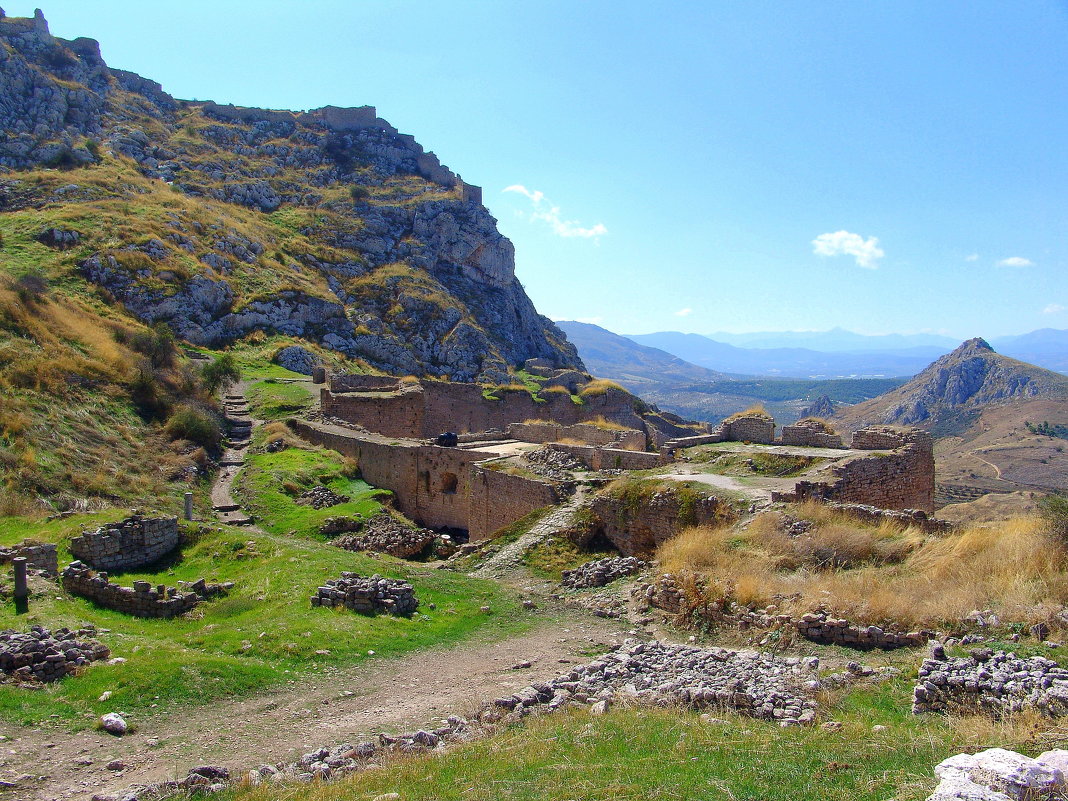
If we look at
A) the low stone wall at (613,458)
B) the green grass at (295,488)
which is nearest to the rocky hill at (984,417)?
the low stone wall at (613,458)

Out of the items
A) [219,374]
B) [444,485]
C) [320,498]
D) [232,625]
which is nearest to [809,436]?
[444,485]

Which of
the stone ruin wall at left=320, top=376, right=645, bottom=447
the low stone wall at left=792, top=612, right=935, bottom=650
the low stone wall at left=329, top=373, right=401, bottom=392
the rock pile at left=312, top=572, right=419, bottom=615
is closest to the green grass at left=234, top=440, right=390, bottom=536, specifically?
the stone ruin wall at left=320, top=376, right=645, bottom=447

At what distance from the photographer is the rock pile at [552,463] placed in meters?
18.9

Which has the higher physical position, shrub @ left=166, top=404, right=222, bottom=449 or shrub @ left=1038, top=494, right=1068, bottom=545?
shrub @ left=1038, top=494, right=1068, bottom=545

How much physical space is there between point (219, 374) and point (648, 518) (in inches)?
1029

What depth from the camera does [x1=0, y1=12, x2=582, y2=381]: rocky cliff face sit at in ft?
152

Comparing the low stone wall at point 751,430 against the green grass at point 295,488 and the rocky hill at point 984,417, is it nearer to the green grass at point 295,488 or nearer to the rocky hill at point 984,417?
the green grass at point 295,488

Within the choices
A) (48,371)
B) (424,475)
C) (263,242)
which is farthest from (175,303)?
(424,475)

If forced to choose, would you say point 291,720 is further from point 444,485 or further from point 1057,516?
point 444,485

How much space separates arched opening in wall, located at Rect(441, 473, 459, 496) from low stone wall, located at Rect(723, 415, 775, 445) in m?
8.21

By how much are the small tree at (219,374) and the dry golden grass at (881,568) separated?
2613cm

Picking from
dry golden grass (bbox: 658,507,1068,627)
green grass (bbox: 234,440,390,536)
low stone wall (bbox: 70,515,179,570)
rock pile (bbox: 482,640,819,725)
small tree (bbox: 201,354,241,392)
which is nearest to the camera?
rock pile (bbox: 482,640,819,725)

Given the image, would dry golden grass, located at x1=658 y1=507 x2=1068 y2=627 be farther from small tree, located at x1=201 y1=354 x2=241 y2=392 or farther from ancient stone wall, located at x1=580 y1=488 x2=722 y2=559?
small tree, located at x1=201 y1=354 x2=241 y2=392

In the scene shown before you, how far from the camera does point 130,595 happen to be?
10.8 m
